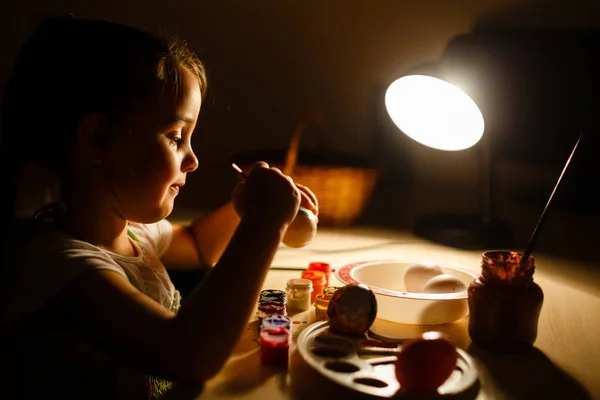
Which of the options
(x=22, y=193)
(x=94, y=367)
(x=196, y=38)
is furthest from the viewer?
(x=196, y=38)

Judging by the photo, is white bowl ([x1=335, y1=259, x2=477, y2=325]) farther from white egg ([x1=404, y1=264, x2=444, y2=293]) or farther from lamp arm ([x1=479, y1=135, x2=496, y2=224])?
lamp arm ([x1=479, y1=135, x2=496, y2=224])

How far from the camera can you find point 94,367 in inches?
28.3

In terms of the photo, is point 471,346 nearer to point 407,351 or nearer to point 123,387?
point 407,351

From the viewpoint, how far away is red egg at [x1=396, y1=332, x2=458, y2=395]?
0.58 m

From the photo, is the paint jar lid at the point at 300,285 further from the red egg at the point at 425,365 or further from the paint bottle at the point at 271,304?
the red egg at the point at 425,365

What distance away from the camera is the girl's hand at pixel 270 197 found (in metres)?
0.75

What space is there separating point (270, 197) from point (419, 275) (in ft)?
1.00

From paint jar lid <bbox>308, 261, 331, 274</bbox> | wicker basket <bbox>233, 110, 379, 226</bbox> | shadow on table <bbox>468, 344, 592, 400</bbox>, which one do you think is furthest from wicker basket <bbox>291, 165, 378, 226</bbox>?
shadow on table <bbox>468, 344, 592, 400</bbox>

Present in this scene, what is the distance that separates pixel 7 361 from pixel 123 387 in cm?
17

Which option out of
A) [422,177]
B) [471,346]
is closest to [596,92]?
[422,177]

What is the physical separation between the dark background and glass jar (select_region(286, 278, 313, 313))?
0.86 m

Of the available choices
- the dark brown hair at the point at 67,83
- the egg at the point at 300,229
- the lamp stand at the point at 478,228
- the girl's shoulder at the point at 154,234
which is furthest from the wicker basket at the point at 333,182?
the dark brown hair at the point at 67,83

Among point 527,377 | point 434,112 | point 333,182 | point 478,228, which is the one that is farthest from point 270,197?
point 478,228

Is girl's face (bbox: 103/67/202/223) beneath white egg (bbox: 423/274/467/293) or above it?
above
